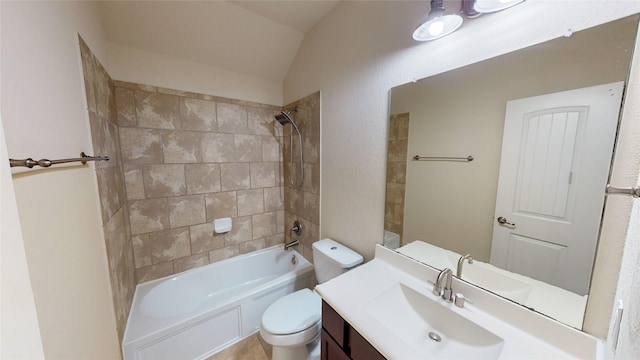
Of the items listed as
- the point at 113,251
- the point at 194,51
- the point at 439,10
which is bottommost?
the point at 113,251

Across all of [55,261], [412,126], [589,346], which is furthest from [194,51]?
[589,346]

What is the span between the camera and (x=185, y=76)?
1829 mm

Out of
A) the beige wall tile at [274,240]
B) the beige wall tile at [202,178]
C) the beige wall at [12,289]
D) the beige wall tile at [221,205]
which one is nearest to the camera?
the beige wall at [12,289]

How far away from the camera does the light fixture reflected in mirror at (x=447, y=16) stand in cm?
76

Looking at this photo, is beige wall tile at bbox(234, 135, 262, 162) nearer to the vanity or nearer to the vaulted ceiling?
the vaulted ceiling

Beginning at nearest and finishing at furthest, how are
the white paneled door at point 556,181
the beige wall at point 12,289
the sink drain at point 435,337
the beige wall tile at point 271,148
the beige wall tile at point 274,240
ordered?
the beige wall at point 12,289 < the white paneled door at point 556,181 < the sink drain at point 435,337 < the beige wall tile at point 271,148 < the beige wall tile at point 274,240

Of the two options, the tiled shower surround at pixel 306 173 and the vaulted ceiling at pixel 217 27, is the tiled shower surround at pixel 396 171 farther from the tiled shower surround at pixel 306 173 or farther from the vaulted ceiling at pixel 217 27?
the vaulted ceiling at pixel 217 27

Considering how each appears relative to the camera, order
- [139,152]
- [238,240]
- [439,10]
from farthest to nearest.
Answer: [238,240]
[139,152]
[439,10]

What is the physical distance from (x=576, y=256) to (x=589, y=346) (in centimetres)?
27

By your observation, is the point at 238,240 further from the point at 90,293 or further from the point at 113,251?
the point at 90,293

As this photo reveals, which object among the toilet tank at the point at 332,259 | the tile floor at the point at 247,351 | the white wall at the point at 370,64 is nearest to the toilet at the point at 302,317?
the toilet tank at the point at 332,259

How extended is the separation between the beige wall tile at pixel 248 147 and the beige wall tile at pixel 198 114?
25 cm

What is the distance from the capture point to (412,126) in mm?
1152

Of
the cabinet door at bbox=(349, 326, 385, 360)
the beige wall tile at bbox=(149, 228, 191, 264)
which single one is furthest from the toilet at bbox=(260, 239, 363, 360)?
the beige wall tile at bbox=(149, 228, 191, 264)
